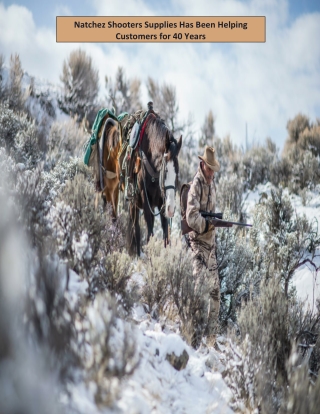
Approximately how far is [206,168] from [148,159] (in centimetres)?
137

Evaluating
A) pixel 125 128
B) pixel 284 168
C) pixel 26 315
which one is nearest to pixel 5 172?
pixel 26 315

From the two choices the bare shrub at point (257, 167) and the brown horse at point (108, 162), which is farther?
the bare shrub at point (257, 167)

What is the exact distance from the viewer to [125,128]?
5.62 meters

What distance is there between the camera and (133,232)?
208 inches

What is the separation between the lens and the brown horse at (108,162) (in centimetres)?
617

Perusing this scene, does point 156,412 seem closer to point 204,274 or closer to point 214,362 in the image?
point 214,362

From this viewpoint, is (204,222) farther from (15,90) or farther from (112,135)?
(15,90)

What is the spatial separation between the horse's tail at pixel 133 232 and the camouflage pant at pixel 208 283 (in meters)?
1.42

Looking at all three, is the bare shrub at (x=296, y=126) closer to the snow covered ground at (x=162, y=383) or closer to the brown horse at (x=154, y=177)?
the brown horse at (x=154, y=177)

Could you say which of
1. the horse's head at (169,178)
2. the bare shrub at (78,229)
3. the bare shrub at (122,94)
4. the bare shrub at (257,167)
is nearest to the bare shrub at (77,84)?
the bare shrub at (122,94)

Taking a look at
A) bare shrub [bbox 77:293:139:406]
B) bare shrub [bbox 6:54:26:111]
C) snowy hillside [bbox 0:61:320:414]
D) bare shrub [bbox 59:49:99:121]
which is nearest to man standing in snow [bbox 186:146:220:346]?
snowy hillside [bbox 0:61:320:414]

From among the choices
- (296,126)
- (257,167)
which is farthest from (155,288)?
(296,126)

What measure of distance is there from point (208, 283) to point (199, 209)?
943 mm

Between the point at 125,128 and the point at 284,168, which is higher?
the point at 284,168
